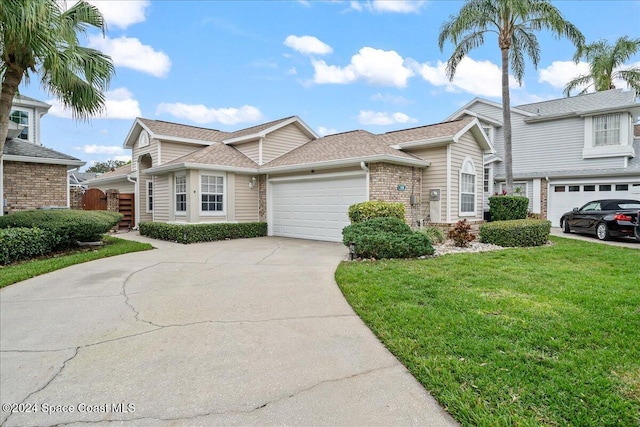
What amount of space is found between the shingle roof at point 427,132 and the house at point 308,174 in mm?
47

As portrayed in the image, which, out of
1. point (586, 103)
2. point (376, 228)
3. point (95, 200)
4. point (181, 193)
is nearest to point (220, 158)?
point (181, 193)

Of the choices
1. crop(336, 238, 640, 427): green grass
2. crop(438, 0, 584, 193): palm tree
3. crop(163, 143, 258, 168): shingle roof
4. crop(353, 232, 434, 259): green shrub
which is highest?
crop(438, 0, 584, 193): palm tree

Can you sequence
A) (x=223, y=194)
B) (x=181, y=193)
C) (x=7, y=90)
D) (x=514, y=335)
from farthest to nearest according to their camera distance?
(x=223, y=194), (x=181, y=193), (x=7, y=90), (x=514, y=335)

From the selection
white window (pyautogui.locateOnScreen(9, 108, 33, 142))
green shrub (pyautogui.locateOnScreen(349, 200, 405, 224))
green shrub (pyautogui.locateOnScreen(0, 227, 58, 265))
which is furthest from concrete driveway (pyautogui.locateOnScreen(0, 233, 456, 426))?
white window (pyautogui.locateOnScreen(9, 108, 33, 142))

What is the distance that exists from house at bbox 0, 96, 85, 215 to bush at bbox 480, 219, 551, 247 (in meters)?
14.3

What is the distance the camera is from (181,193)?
1331cm

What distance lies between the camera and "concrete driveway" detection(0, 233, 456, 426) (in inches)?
102

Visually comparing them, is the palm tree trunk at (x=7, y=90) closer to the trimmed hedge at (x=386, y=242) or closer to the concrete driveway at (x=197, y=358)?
the concrete driveway at (x=197, y=358)

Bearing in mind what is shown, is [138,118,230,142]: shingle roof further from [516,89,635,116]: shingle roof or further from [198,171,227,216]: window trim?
[516,89,635,116]: shingle roof

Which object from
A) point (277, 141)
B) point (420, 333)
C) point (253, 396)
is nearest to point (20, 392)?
point (253, 396)

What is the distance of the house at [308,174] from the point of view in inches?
458

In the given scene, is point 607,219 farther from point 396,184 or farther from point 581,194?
point 396,184

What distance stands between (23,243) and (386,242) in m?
8.77

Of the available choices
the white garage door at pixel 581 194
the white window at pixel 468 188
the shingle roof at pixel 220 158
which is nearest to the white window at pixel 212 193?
the shingle roof at pixel 220 158
